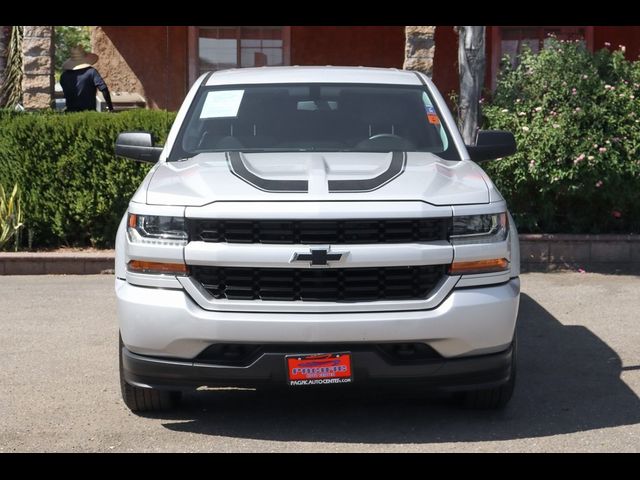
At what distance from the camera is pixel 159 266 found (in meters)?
5.75

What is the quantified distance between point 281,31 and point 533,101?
674 cm

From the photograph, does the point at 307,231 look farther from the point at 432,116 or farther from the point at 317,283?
the point at 432,116

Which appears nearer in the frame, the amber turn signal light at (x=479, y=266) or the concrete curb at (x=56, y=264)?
the amber turn signal light at (x=479, y=266)

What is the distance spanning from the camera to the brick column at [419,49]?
14656 mm

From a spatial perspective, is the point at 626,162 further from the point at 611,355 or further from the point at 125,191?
the point at 125,191

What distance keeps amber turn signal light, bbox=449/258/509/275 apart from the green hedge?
6.14 m

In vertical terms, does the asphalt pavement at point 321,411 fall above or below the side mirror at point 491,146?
below

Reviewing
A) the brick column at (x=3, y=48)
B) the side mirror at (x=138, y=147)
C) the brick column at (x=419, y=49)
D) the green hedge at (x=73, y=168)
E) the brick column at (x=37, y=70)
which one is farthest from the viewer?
the brick column at (x=37, y=70)

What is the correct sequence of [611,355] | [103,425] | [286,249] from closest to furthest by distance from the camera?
[286,249]
[103,425]
[611,355]

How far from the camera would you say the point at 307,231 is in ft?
18.6

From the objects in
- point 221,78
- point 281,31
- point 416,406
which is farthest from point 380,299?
point 281,31

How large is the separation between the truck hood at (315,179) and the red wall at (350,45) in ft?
36.2

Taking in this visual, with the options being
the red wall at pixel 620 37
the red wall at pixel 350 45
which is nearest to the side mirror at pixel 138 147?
the red wall at pixel 350 45

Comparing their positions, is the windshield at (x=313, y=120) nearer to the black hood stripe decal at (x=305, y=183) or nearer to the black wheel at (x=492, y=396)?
the black hood stripe decal at (x=305, y=183)
